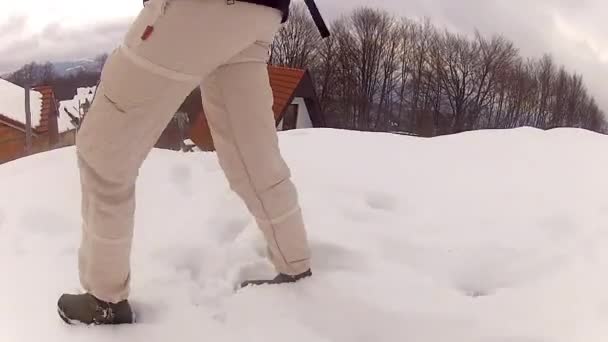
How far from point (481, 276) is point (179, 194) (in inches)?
35.3

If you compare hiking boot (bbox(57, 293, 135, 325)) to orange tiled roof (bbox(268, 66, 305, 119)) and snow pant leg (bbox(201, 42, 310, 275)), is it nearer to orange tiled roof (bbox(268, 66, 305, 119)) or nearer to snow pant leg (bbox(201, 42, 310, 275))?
snow pant leg (bbox(201, 42, 310, 275))

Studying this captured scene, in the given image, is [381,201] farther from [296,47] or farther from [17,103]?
[296,47]

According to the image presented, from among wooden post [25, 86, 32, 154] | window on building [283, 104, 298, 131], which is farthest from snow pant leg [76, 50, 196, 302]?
wooden post [25, 86, 32, 154]

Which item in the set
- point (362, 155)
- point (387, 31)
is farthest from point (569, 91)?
point (362, 155)

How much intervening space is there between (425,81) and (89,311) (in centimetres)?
2522

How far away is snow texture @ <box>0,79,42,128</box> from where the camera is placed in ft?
51.3

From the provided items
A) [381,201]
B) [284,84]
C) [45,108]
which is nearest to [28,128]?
[45,108]

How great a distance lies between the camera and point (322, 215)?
1.71m

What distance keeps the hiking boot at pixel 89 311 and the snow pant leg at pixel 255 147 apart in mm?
337

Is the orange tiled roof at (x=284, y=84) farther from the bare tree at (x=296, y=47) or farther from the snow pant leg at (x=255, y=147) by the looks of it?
the snow pant leg at (x=255, y=147)

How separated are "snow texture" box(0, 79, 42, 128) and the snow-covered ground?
14828mm

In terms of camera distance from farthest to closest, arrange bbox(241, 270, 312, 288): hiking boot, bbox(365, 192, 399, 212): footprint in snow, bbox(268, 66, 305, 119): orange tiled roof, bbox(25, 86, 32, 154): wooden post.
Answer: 1. bbox(25, 86, 32, 154): wooden post
2. bbox(268, 66, 305, 119): orange tiled roof
3. bbox(365, 192, 399, 212): footprint in snow
4. bbox(241, 270, 312, 288): hiking boot

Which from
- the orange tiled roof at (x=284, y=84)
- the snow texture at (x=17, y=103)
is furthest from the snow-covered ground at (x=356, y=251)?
the snow texture at (x=17, y=103)

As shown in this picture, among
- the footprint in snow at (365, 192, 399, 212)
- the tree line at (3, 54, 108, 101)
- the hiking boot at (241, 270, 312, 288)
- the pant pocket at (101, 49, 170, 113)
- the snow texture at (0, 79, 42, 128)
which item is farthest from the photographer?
the tree line at (3, 54, 108, 101)
